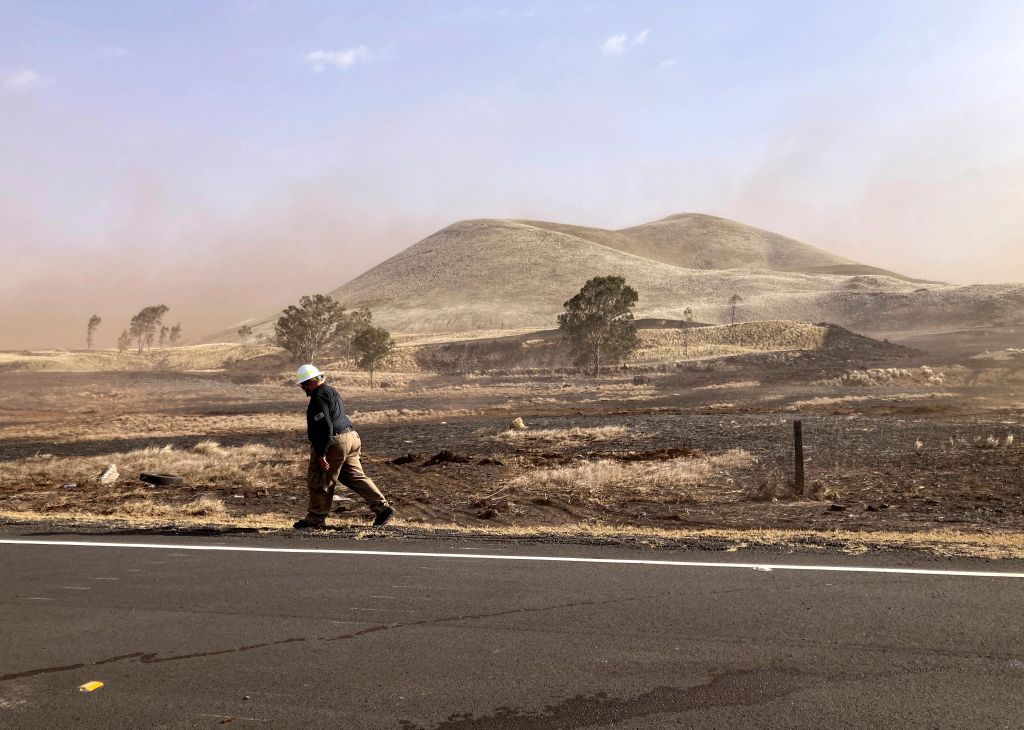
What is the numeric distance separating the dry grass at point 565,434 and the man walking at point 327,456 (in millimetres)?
15372

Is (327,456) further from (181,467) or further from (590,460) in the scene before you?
(590,460)

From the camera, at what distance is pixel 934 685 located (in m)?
4.87

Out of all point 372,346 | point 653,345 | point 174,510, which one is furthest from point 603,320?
point 174,510

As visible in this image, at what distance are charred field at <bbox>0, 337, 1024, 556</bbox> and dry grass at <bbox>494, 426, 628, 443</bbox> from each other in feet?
0.40

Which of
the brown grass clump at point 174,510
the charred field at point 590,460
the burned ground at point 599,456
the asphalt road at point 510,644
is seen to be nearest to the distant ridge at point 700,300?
the burned ground at point 599,456

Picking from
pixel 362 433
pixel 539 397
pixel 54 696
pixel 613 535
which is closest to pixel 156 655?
pixel 54 696

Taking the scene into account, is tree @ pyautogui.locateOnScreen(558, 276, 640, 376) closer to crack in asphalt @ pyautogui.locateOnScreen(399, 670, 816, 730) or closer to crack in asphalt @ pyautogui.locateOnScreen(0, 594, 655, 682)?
crack in asphalt @ pyautogui.locateOnScreen(0, 594, 655, 682)

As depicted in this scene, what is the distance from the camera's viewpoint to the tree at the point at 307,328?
88938 millimetres

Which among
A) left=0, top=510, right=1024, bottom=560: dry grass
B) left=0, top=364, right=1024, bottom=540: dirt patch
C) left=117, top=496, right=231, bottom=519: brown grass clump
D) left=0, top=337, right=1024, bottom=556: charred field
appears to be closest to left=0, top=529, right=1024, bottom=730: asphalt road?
left=0, top=510, right=1024, bottom=560: dry grass

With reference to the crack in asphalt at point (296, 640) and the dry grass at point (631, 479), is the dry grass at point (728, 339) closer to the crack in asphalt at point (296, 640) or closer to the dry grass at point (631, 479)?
the dry grass at point (631, 479)

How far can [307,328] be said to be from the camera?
88.6 m

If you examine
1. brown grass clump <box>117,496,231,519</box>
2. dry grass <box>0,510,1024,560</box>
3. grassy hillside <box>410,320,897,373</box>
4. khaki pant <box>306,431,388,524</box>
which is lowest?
brown grass clump <box>117,496,231,519</box>

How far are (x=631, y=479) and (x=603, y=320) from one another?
5606 cm

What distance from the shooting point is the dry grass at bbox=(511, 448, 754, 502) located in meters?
16.1
